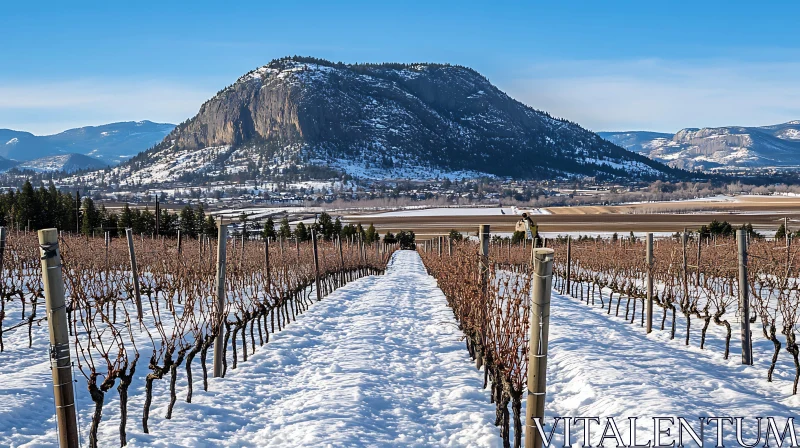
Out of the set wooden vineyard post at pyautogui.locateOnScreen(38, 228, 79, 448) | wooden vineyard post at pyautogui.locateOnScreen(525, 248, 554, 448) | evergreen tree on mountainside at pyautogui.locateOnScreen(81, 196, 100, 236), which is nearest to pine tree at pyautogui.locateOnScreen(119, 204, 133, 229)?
evergreen tree on mountainside at pyautogui.locateOnScreen(81, 196, 100, 236)

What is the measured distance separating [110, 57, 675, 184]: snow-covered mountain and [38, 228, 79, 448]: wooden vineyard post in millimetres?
152434

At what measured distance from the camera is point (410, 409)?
5.83 metres

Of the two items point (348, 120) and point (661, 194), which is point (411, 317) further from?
point (348, 120)

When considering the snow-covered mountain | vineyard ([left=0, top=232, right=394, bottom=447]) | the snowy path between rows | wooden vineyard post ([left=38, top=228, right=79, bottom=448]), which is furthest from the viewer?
the snow-covered mountain

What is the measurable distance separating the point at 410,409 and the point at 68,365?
10.5 feet

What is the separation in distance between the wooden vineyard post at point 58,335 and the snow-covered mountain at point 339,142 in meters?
152

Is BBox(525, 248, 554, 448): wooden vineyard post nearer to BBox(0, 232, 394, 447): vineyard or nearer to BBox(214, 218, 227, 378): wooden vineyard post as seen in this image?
BBox(0, 232, 394, 447): vineyard

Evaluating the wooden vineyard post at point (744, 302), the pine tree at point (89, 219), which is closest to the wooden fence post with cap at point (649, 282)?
the wooden vineyard post at point (744, 302)

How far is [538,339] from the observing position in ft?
12.7

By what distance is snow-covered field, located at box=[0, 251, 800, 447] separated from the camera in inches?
199

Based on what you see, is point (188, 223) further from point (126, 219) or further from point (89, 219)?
point (89, 219)

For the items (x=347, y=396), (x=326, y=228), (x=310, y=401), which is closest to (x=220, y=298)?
(x=310, y=401)

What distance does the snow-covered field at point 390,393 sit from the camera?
16.6 ft

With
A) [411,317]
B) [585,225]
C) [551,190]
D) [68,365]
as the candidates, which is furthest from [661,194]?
[68,365]
